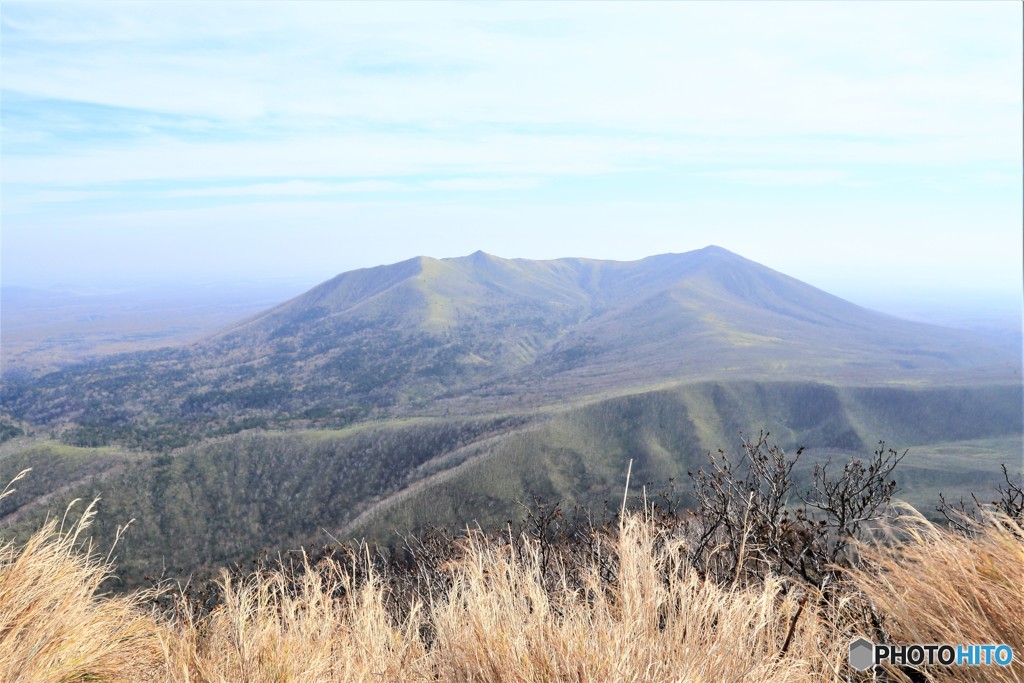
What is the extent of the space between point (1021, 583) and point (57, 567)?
20.5ft

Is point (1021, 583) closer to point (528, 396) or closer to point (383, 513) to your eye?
point (383, 513)

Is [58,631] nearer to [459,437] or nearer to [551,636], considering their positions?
[551,636]

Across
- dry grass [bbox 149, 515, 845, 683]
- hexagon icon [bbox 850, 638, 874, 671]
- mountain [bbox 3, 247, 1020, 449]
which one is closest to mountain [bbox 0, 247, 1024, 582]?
mountain [bbox 3, 247, 1020, 449]

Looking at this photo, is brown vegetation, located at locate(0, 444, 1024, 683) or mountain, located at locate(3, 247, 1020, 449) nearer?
brown vegetation, located at locate(0, 444, 1024, 683)

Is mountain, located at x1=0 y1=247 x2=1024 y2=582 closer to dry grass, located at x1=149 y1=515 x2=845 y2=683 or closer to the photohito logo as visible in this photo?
dry grass, located at x1=149 y1=515 x2=845 y2=683

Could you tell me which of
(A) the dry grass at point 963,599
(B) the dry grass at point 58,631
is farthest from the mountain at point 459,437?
(A) the dry grass at point 963,599

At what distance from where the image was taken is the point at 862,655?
3453mm

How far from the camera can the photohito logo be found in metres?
3.03

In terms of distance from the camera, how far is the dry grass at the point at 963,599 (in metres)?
3.11

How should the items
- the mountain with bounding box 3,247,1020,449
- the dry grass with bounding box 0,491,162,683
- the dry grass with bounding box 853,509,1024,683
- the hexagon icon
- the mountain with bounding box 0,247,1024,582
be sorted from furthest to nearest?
the mountain with bounding box 3,247,1020,449
the mountain with bounding box 0,247,1024,582
the hexagon icon
the dry grass with bounding box 0,491,162,683
the dry grass with bounding box 853,509,1024,683

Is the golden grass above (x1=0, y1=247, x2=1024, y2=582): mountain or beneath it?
above

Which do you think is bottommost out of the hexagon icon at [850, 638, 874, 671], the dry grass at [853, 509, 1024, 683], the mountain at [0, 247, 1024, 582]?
the mountain at [0, 247, 1024, 582]

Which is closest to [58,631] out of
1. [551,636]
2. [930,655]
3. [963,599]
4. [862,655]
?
[551,636]

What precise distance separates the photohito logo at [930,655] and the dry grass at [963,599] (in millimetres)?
37
